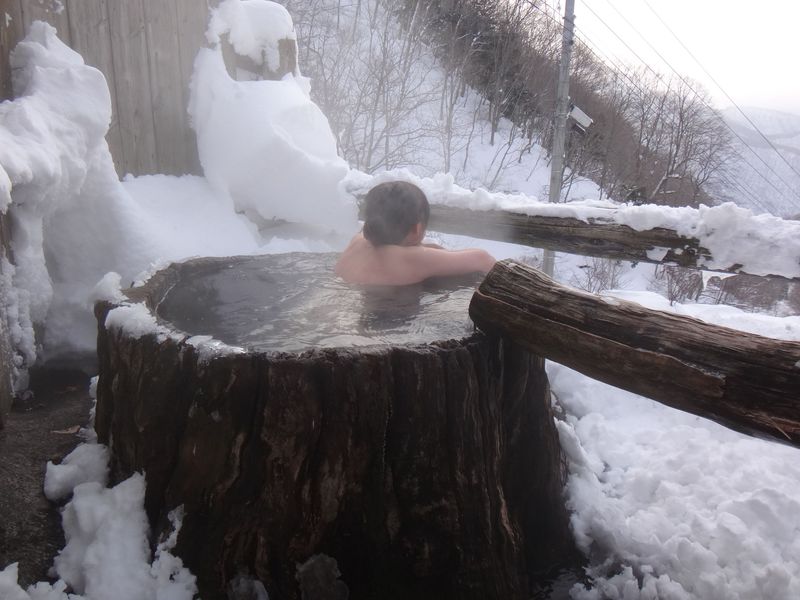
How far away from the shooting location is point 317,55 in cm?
1130

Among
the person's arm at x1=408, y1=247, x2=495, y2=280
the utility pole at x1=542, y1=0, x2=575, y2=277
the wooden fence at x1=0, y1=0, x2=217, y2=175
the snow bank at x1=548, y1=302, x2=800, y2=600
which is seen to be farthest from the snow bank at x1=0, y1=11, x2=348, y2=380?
the utility pole at x1=542, y1=0, x2=575, y2=277

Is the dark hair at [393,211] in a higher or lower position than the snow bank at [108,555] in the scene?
higher

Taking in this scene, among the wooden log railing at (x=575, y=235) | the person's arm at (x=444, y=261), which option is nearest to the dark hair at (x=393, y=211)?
the person's arm at (x=444, y=261)

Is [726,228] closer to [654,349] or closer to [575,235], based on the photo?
[575,235]

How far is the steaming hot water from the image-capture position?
1799 millimetres

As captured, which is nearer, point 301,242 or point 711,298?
point 301,242

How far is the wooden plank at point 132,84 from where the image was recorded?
3490mm

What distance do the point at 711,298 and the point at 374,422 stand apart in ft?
33.8

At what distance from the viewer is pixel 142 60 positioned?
368 cm

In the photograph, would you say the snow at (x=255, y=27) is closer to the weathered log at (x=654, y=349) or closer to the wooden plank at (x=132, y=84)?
the wooden plank at (x=132, y=84)

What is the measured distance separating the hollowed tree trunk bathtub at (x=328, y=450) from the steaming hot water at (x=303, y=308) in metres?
0.02

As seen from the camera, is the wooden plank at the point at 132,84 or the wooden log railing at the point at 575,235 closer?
the wooden log railing at the point at 575,235

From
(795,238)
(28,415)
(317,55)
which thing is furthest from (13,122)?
(317,55)

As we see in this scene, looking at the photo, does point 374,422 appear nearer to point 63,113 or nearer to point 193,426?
point 193,426
